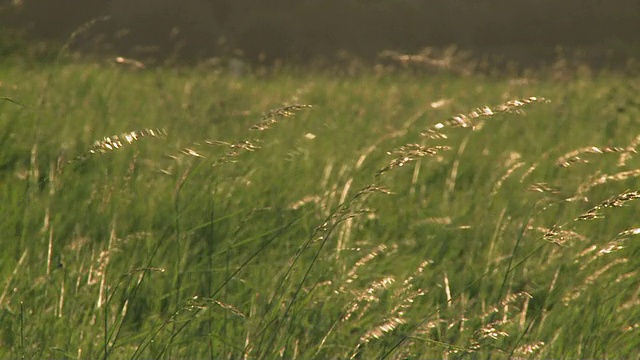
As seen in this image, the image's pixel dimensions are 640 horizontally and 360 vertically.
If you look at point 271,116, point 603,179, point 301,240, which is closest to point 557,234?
point 603,179

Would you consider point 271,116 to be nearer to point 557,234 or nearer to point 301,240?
point 557,234

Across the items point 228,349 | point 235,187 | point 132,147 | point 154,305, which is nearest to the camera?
point 228,349

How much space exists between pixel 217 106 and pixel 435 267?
2528mm

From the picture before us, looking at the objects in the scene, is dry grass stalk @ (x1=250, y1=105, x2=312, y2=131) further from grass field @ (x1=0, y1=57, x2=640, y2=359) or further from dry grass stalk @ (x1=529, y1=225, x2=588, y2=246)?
dry grass stalk @ (x1=529, y1=225, x2=588, y2=246)

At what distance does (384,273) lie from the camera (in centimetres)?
287

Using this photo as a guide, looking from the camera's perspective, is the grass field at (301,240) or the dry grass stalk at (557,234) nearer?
the dry grass stalk at (557,234)

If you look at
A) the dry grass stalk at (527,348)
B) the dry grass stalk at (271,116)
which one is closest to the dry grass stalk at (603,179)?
the dry grass stalk at (527,348)

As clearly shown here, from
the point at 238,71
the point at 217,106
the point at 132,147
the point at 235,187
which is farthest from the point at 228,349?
the point at 238,71

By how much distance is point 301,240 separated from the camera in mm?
2912

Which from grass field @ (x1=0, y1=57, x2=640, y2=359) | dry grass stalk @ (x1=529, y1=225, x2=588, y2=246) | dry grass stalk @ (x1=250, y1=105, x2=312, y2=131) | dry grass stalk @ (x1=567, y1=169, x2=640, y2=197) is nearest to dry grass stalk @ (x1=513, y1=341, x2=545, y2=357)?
grass field @ (x1=0, y1=57, x2=640, y2=359)

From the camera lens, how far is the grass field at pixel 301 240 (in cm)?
196

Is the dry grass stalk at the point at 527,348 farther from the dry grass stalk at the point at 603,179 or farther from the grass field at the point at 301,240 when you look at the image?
the dry grass stalk at the point at 603,179

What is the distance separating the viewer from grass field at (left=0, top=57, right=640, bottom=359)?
77.3 inches

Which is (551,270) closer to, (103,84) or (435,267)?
(435,267)
